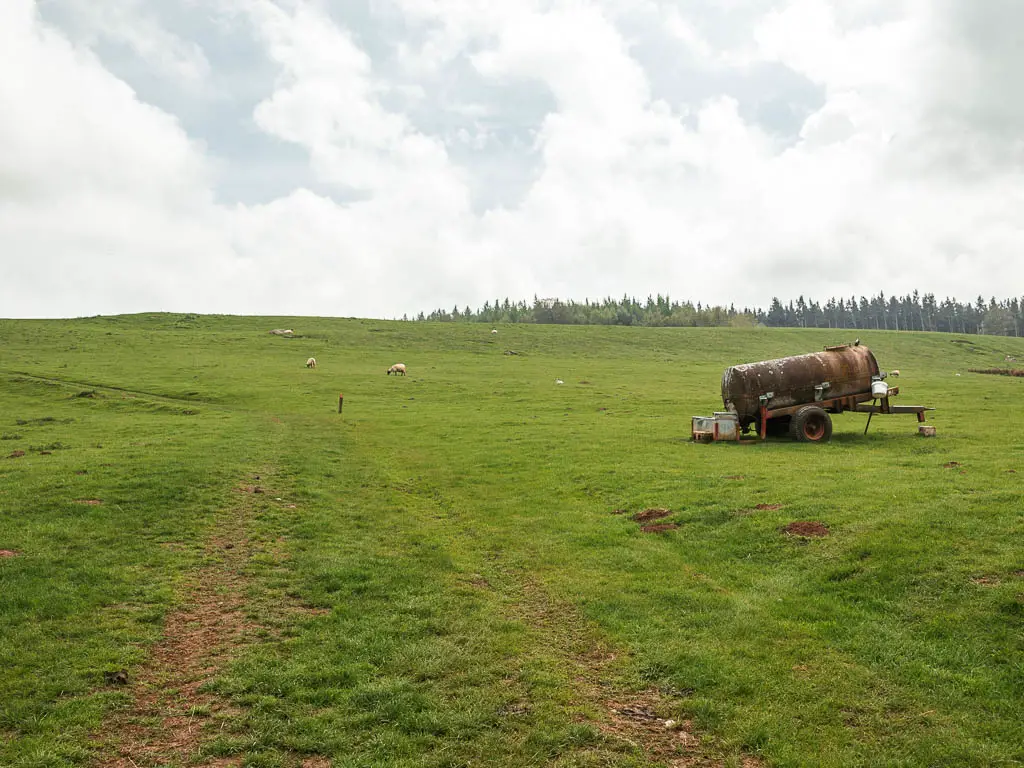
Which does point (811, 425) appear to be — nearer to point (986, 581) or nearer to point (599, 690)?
point (986, 581)

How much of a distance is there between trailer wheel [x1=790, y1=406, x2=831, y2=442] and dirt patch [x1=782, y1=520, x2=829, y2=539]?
15.1 meters

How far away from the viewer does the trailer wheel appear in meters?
29.0

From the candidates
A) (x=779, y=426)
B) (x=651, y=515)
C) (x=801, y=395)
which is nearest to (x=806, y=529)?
(x=651, y=515)

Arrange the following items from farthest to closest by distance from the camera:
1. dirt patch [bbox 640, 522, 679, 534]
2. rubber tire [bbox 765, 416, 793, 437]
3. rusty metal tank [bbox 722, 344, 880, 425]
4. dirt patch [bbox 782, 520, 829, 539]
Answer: rubber tire [bbox 765, 416, 793, 437]
rusty metal tank [bbox 722, 344, 880, 425]
dirt patch [bbox 640, 522, 679, 534]
dirt patch [bbox 782, 520, 829, 539]

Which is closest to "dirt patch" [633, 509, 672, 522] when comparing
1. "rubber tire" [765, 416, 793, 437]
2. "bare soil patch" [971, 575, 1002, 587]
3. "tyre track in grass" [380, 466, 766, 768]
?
"tyre track in grass" [380, 466, 766, 768]

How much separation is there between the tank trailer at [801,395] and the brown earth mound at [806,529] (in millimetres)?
15074

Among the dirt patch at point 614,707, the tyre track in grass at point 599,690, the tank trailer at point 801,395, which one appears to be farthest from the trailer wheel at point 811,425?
the dirt patch at point 614,707

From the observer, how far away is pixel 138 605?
39.2 ft

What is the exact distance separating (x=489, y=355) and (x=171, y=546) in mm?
74395

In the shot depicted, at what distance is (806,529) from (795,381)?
16.6 m

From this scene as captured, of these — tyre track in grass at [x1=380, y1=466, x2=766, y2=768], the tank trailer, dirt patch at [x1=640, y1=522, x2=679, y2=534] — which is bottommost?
tyre track in grass at [x1=380, y1=466, x2=766, y2=768]

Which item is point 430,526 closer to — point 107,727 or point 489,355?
point 107,727

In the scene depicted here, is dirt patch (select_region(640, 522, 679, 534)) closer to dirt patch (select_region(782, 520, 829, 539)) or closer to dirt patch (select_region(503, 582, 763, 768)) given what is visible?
dirt patch (select_region(782, 520, 829, 539))

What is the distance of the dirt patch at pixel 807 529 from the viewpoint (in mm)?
14469
